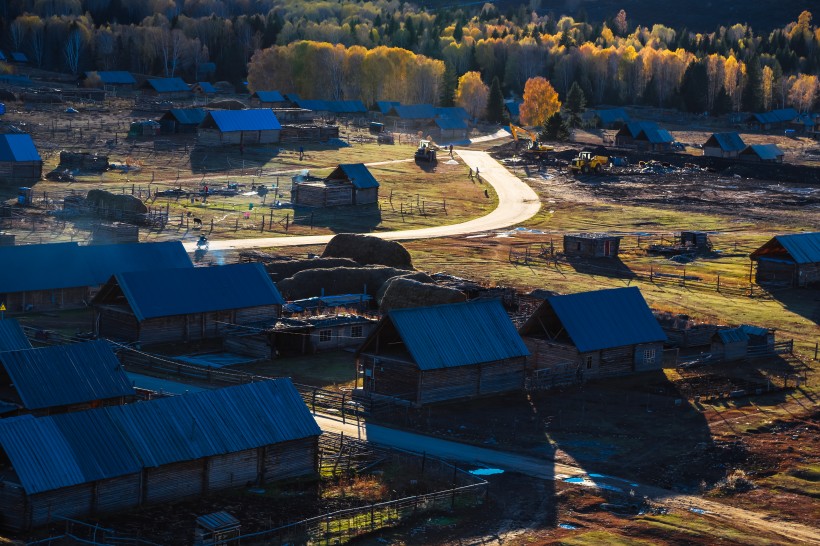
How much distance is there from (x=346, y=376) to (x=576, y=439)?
10794 millimetres

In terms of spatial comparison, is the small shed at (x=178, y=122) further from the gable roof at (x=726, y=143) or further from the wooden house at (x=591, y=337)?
the wooden house at (x=591, y=337)

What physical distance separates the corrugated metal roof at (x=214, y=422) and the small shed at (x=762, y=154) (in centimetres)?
10201

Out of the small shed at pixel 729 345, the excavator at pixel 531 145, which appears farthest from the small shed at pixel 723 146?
the small shed at pixel 729 345

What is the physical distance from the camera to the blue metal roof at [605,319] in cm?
5206

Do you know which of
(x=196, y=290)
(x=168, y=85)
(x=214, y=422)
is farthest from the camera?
(x=168, y=85)

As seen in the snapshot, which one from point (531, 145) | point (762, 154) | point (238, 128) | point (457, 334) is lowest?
point (531, 145)

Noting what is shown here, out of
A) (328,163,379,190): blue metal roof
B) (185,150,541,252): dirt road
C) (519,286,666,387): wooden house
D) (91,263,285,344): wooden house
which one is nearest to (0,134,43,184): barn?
(328,163,379,190): blue metal roof

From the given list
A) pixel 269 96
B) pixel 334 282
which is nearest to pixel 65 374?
pixel 334 282

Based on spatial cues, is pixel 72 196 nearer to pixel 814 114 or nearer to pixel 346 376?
pixel 346 376

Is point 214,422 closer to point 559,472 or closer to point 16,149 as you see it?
point 559,472

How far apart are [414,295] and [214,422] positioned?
21.9m

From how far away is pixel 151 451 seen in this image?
3634 cm

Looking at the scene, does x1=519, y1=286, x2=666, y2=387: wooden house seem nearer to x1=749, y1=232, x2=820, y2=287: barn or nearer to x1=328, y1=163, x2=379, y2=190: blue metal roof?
x1=749, y1=232, x2=820, y2=287: barn

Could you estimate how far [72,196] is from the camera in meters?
88.8
